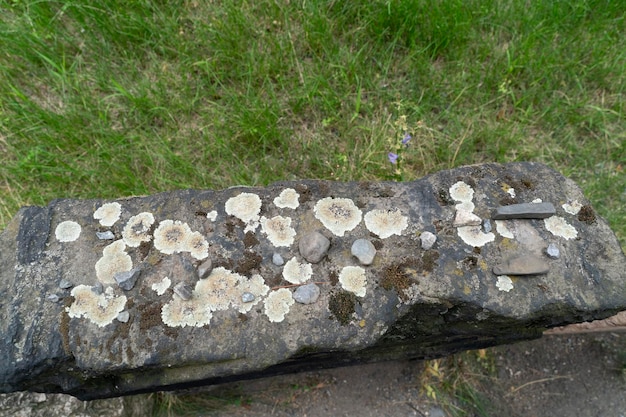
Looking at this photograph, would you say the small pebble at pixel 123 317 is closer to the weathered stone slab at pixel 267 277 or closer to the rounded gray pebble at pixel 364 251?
the weathered stone slab at pixel 267 277

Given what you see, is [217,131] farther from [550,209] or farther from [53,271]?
[550,209]

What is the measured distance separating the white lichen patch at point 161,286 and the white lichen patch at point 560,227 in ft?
5.22

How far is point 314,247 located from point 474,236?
67 cm

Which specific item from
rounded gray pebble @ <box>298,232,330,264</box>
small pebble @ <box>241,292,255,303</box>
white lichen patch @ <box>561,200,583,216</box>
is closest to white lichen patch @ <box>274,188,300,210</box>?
rounded gray pebble @ <box>298,232,330,264</box>

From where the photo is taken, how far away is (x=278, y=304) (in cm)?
183

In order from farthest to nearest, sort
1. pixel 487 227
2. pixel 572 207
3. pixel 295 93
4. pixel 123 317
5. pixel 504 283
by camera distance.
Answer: pixel 295 93, pixel 572 207, pixel 487 227, pixel 504 283, pixel 123 317

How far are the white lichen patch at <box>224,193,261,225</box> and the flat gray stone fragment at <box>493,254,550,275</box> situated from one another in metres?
1.01

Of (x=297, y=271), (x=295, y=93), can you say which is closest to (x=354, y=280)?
(x=297, y=271)

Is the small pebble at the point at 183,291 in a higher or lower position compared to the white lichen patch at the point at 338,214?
lower

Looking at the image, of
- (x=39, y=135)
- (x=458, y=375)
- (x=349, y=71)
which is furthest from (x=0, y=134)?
(x=458, y=375)

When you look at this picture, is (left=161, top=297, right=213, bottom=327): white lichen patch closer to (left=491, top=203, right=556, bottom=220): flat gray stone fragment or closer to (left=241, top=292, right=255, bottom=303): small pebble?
(left=241, top=292, right=255, bottom=303): small pebble

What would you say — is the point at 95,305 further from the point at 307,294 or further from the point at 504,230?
the point at 504,230

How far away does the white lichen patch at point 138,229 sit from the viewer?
6.41 feet

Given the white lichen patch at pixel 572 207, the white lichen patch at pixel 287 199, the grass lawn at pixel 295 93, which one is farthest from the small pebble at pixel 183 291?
the white lichen patch at pixel 572 207
